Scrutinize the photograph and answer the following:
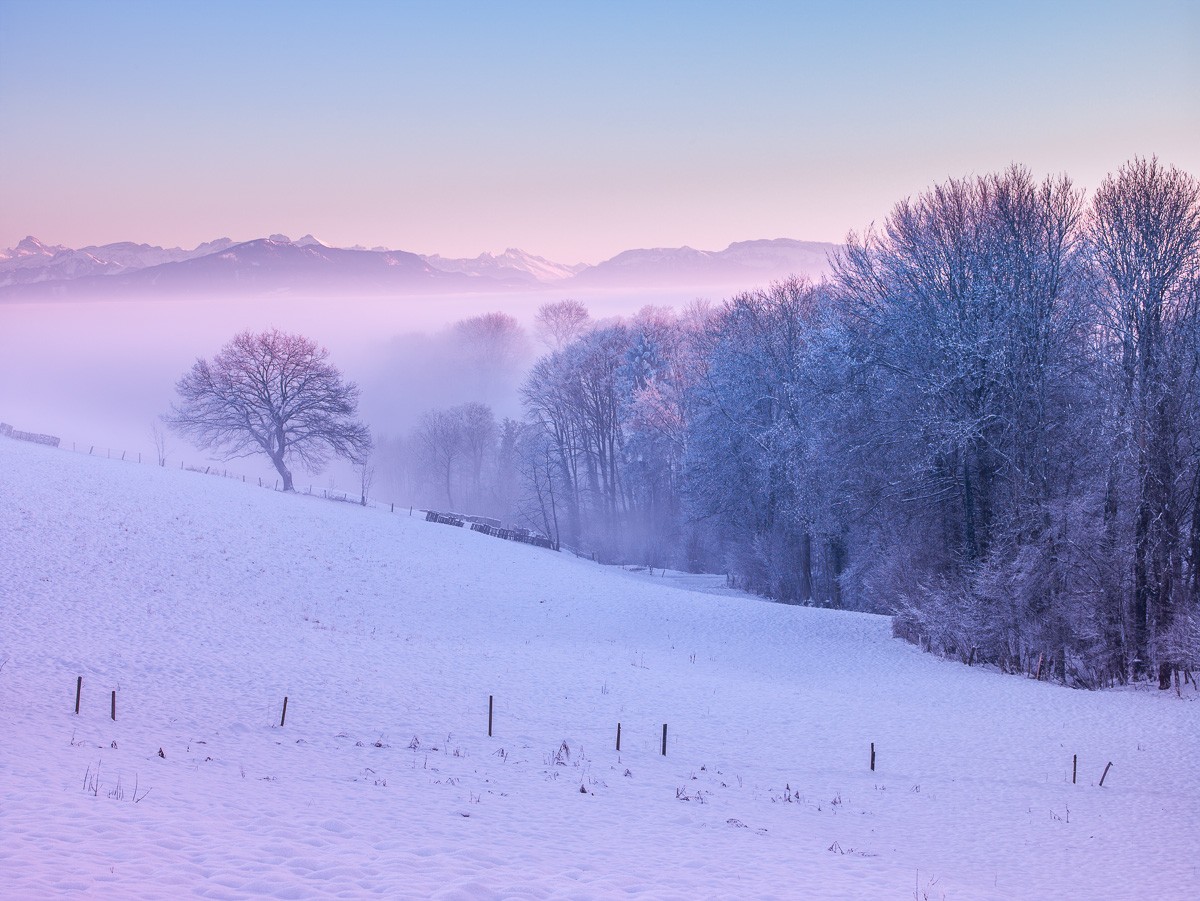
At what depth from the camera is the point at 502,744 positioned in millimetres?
18656

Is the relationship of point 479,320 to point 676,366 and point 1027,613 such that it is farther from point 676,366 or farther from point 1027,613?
point 1027,613

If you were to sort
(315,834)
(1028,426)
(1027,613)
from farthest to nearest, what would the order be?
(1028,426) → (1027,613) → (315,834)

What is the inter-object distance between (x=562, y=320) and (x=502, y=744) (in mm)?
82322

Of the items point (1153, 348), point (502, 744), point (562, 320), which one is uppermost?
point (562, 320)

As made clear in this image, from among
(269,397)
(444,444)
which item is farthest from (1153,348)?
(444,444)

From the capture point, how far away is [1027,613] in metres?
29.3

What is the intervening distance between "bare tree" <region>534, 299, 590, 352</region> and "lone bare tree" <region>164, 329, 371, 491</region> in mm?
41009

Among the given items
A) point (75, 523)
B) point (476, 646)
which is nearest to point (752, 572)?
point (476, 646)

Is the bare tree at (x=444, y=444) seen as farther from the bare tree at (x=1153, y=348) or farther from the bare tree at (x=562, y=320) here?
the bare tree at (x=1153, y=348)

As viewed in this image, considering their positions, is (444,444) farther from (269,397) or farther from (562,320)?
(269,397)

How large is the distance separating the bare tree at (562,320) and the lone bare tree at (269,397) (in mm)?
41009

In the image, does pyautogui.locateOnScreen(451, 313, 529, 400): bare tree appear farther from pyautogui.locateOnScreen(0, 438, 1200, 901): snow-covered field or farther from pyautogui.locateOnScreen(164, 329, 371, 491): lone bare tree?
pyautogui.locateOnScreen(0, 438, 1200, 901): snow-covered field

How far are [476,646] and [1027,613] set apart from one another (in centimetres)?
1961

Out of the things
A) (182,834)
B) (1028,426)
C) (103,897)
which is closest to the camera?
(103,897)
